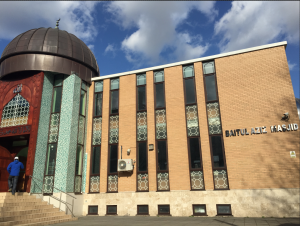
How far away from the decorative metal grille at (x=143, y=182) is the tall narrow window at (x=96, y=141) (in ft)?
8.60

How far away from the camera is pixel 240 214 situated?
1123cm

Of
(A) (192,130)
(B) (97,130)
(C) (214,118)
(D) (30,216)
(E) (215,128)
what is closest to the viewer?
(D) (30,216)

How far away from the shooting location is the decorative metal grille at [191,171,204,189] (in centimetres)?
1236

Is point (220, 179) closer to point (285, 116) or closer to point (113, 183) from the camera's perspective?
point (285, 116)

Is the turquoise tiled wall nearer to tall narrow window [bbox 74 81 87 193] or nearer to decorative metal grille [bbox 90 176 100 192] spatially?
tall narrow window [bbox 74 81 87 193]

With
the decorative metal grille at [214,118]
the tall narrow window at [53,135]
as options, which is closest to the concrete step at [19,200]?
the tall narrow window at [53,135]

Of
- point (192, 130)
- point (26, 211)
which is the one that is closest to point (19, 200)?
point (26, 211)

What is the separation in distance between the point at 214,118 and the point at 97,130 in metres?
7.36

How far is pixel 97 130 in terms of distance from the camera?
15.2 meters

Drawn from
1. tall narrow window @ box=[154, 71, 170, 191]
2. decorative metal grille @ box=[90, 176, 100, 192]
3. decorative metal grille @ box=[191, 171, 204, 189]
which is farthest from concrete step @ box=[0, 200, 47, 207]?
decorative metal grille @ box=[191, 171, 204, 189]

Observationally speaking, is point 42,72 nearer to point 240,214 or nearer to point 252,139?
point 252,139

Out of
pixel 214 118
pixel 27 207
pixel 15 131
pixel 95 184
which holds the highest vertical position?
pixel 214 118

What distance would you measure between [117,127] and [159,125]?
2765 mm

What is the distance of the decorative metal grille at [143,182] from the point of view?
13.2 metres
